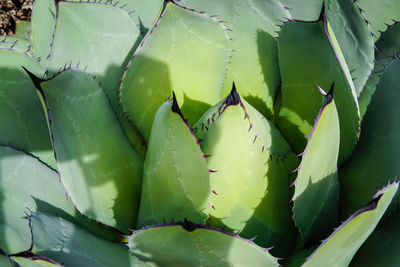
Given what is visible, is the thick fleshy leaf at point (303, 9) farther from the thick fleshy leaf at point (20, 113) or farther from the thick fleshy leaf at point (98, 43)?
the thick fleshy leaf at point (20, 113)

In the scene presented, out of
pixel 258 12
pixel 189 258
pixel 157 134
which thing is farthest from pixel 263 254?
pixel 258 12

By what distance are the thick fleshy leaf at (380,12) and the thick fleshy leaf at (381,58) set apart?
62 millimetres

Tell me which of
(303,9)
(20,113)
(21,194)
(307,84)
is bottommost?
(21,194)

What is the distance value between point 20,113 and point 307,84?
622 millimetres

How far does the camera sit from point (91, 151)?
1.03 m

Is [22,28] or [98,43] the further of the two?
[22,28]

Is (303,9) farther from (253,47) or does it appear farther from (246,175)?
(246,175)

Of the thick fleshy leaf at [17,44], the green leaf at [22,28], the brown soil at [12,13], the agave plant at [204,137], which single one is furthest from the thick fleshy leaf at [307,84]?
the brown soil at [12,13]

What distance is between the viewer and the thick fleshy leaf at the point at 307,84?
1.04 metres

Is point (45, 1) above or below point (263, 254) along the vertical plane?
above

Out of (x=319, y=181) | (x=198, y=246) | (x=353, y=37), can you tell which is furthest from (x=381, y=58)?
(x=198, y=246)

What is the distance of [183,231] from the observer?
80cm

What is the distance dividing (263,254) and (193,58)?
0.47 metres

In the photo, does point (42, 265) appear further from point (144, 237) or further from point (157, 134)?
point (157, 134)
